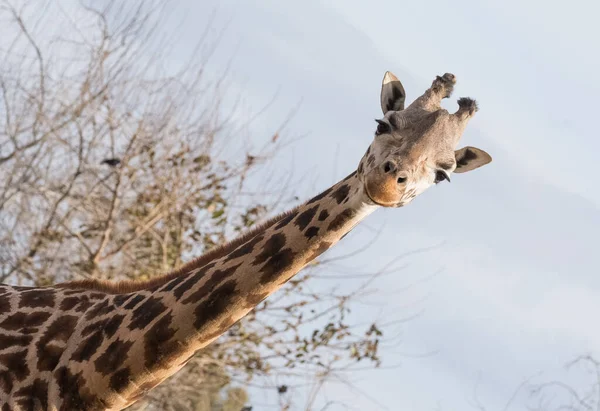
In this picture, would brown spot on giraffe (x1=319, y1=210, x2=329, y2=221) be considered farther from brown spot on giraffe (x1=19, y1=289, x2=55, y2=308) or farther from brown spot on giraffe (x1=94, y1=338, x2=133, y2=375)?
brown spot on giraffe (x1=19, y1=289, x2=55, y2=308)

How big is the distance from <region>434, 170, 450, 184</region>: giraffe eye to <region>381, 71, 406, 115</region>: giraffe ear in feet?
1.90

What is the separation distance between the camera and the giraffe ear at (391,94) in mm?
4406

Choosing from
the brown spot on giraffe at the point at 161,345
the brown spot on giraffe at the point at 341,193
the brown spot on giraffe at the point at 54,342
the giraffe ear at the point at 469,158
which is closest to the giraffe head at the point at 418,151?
the giraffe ear at the point at 469,158

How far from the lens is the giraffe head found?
3.64 meters

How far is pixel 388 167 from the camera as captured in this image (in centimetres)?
363

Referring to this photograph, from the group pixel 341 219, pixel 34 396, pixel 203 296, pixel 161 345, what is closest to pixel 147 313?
pixel 161 345

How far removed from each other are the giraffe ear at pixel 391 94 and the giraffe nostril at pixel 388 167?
814 millimetres

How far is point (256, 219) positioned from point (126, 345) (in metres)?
6.96

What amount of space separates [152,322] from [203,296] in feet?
1.02

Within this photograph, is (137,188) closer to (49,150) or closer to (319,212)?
(49,150)

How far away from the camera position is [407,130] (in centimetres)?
389

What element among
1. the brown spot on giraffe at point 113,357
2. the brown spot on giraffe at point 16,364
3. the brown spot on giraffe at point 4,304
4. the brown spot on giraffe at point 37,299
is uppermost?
the brown spot on giraffe at point 37,299

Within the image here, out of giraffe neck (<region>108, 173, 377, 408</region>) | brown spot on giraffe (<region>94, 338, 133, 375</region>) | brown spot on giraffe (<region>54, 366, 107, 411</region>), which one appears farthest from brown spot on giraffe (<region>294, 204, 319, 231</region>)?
brown spot on giraffe (<region>54, 366, 107, 411</region>)

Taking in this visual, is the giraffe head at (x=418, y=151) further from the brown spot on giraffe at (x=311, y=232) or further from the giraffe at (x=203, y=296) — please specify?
the brown spot on giraffe at (x=311, y=232)
